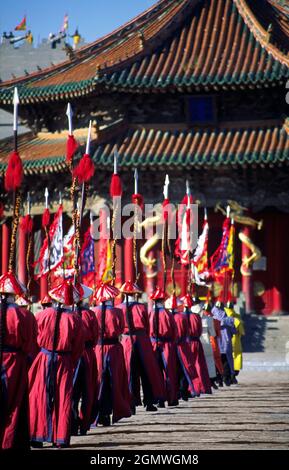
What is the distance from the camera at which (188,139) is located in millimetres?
37156

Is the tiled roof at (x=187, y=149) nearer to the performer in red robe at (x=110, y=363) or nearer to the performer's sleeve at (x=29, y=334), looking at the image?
the performer in red robe at (x=110, y=363)

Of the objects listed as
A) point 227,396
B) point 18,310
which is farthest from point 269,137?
point 18,310

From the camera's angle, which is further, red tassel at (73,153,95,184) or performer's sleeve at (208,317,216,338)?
performer's sleeve at (208,317,216,338)

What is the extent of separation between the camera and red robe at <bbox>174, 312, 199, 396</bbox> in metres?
21.4

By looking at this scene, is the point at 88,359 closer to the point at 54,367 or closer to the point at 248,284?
the point at 54,367

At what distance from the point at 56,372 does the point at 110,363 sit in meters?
2.46

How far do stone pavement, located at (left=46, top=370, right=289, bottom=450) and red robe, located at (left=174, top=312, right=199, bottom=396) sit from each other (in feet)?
1.23

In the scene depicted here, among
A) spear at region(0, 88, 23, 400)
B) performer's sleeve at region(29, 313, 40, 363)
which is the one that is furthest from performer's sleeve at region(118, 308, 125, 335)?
spear at region(0, 88, 23, 400)

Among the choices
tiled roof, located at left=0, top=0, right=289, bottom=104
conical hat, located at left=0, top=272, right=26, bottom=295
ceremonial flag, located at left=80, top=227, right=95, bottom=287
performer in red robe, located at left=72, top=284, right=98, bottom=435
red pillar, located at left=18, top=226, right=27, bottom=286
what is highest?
tiled roof, located at left=0, top=0, right=289, bottom=104

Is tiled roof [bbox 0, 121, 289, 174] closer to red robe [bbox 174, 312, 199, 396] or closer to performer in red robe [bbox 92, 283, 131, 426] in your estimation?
red robe [bbox 174, 312, 199, 396]

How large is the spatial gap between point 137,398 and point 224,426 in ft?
9.28

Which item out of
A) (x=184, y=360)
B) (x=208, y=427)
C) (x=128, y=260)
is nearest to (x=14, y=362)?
(x=208, y=427)

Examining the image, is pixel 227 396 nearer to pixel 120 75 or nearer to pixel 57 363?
pixel 57 363

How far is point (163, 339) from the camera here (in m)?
20.9
